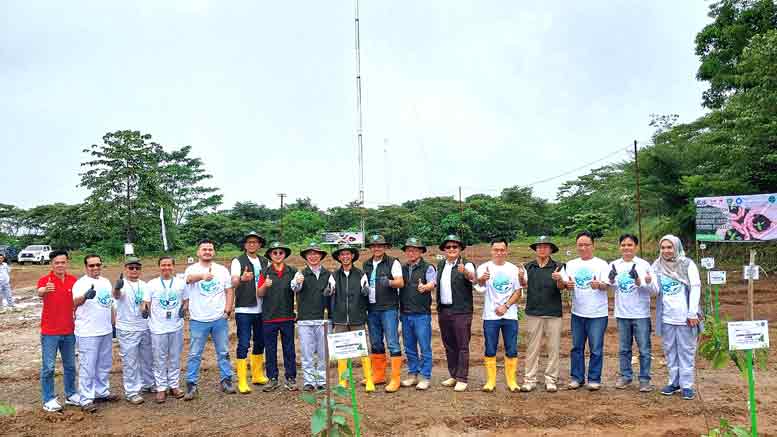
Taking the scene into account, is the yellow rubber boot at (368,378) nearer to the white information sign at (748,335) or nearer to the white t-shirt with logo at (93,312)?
the white t-shirt with logo at (93,312)

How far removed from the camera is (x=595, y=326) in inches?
243

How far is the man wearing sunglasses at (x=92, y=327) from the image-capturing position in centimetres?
584

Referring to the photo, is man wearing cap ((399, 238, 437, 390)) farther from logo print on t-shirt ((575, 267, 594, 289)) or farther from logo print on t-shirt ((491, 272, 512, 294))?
logo print on t-shirt ((575, 267, 594, 289))

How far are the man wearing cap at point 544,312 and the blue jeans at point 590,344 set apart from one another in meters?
0.20

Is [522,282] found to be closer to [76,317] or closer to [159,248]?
[76,317]

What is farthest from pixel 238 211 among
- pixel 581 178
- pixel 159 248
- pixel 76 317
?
pixel 76 317

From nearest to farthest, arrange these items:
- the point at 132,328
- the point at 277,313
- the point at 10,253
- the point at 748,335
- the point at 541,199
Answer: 1. the point at 748,335
2. the point at 132,328
3. the point at 277,313
4. the point at 10,253
5. the point at 541,199

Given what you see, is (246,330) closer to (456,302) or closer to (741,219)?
(456,302)

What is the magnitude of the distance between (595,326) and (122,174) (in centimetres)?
3263

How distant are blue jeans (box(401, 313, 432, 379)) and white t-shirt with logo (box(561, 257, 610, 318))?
1.66 m

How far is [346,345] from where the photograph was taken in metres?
4.29

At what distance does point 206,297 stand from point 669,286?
515 centimetres

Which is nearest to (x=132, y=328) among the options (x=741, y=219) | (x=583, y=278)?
(x=583, y=278)

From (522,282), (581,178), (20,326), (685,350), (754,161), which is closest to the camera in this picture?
(685,350)
